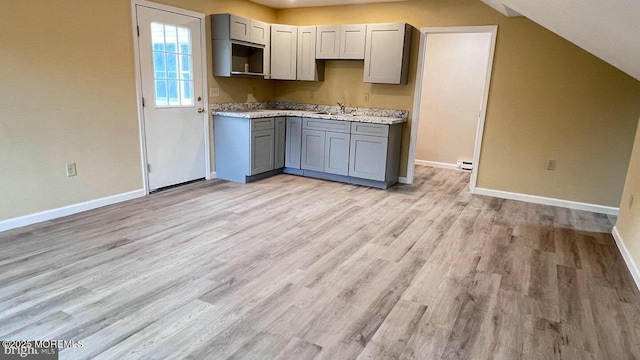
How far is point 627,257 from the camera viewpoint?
305cm

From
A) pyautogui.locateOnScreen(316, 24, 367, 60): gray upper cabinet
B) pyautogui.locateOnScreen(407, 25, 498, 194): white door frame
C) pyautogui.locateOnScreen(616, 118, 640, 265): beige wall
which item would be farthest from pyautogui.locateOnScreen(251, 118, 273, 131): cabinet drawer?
pyautogui.locateOnScreen(616, 118, 640, 265): beige wall

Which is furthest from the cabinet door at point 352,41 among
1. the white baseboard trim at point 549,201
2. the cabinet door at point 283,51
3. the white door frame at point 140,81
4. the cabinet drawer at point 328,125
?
the white baseboard trim at point 549,201

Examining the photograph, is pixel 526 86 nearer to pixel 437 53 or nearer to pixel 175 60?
pixel 437 53

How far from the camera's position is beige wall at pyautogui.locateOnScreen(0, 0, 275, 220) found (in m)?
3.15

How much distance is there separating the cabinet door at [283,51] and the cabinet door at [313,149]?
3.05 ft

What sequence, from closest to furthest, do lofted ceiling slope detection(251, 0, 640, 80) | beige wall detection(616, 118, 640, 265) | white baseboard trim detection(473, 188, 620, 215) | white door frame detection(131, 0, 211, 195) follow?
lofted ceiling slope detection(251, 0, 640, 80)
beige wall detection(616, 118, 640, 265)
white door frame detection(131, 0, 211, 195)
white baseboard trim detection(473, 188, 620, 215)

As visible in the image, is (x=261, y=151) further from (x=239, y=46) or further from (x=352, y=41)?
(x=352, y=41)

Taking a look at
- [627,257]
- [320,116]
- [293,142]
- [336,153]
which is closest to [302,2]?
[320,116]

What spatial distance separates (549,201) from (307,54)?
3.67 meters

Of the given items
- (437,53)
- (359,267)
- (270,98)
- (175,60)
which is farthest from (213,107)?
(437,53)

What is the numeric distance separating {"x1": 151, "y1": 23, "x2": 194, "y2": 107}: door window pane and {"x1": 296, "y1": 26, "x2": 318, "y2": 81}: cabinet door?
159cm

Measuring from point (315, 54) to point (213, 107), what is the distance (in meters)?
1.60

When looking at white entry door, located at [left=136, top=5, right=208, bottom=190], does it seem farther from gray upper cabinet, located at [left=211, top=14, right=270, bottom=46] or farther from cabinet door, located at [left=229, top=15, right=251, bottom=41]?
cabinet door, located at [left=229, top=15, right=251, bottom=41]

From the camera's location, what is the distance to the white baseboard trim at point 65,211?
3284mm
